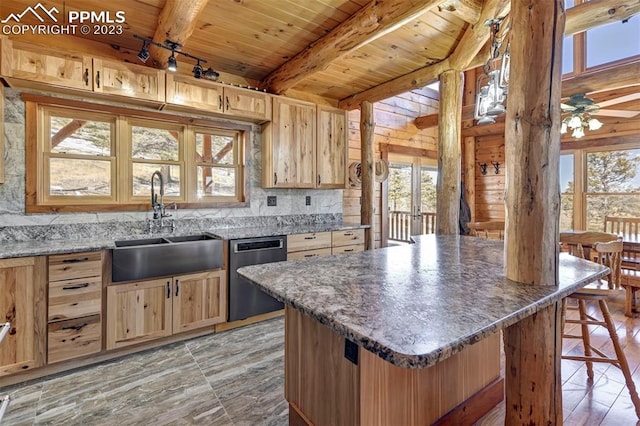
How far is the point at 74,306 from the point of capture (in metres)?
2.25

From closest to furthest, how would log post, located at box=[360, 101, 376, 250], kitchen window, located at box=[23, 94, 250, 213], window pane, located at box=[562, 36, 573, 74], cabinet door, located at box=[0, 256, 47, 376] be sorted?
cabinet door, located at box=[0, 256, 47, 376], kitchen window, located at box=[23, 94, 250, 213], log post, located at box=[360, 101, 376, 250], window pane, located at box=[562, 36, 573, 74]

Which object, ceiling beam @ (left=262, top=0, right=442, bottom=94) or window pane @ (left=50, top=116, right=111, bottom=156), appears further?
window pane @ (left=50, top=116, right=111, bottom=156)

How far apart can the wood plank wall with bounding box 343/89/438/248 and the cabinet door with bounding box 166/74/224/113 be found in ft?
7.36

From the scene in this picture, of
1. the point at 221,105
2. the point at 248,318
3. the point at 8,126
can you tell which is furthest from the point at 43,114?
the point at 248,318

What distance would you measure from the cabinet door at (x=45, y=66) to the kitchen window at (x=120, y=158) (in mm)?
286

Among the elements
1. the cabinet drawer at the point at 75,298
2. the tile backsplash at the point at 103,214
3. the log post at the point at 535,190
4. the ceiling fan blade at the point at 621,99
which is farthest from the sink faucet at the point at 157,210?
the ceiling fan blade at the point at 621,99

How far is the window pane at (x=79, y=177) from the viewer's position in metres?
2.72

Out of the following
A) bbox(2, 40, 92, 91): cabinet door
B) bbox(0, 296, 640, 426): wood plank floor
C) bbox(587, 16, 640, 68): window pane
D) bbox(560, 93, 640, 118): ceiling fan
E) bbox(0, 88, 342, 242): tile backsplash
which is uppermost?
bbox(587, 16, 640, 68): window pane

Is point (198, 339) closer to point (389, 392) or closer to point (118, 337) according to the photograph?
point (118, 337)

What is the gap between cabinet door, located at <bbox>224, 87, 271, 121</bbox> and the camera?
3.21 meters

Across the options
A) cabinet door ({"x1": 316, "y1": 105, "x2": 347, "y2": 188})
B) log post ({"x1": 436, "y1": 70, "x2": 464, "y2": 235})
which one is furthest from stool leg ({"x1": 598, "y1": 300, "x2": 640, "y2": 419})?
cabinet door ({"x1": 316, "y1": 105, "x2": 347, "y2": 188})

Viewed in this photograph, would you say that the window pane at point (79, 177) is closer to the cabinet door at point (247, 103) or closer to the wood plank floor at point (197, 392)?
the cabinet door at point (247, 103)

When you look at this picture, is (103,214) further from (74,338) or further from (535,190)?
(535,190)

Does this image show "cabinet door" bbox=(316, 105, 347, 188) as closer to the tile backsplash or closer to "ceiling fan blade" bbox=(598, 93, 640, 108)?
the tile backsplash
